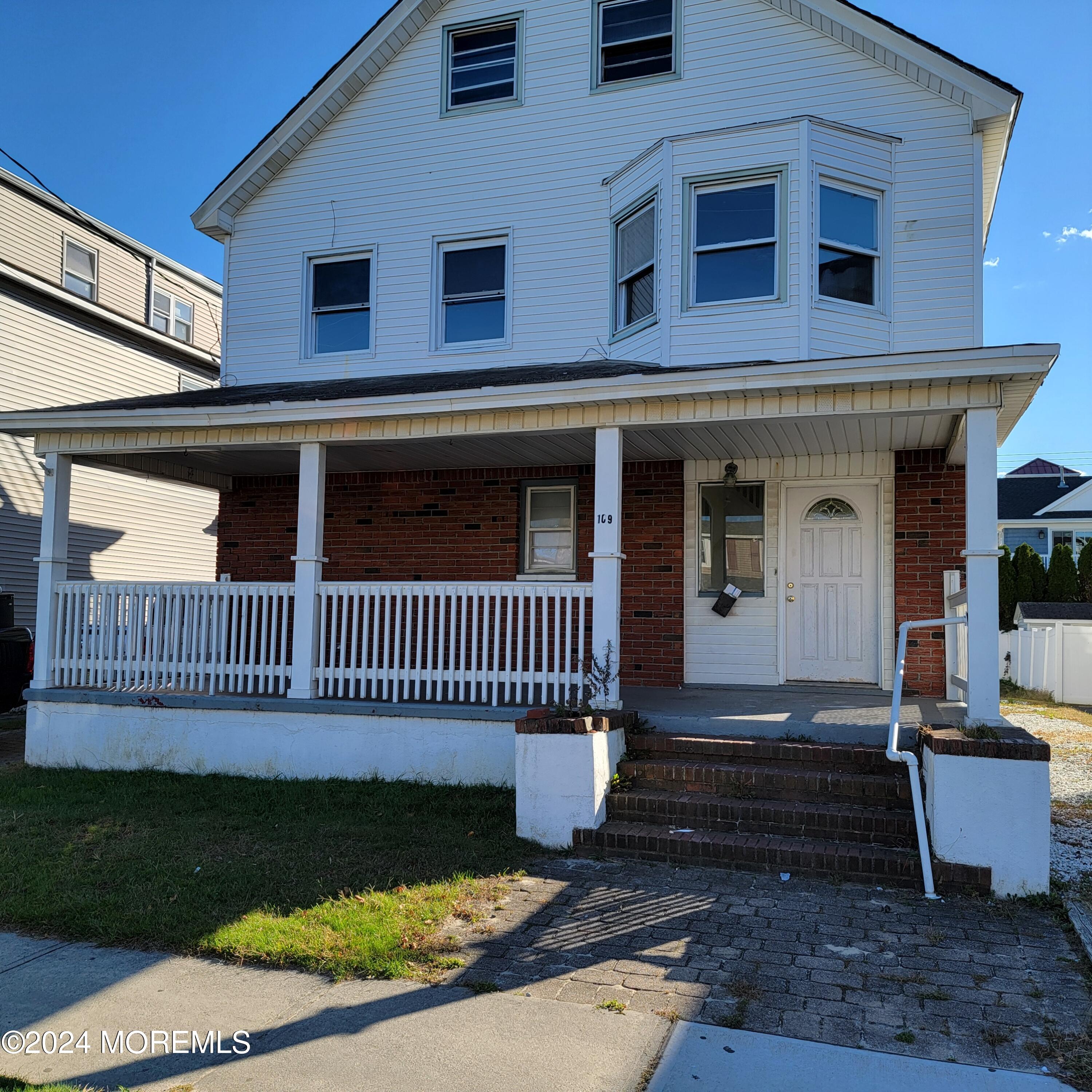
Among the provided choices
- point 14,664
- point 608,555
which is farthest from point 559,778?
point 14,664

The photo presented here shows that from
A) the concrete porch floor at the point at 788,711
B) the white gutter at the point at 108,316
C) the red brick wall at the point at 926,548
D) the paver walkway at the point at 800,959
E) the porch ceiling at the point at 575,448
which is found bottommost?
the paver walkway at the point at 800,959

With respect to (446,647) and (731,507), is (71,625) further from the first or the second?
(731,507)

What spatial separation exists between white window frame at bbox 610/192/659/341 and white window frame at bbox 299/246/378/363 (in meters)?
2.83

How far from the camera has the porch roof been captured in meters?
6.50

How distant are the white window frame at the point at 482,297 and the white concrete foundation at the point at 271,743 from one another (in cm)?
438

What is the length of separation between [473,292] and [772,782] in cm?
648

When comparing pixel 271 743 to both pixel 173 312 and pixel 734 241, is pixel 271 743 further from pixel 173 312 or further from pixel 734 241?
pixel 173 312

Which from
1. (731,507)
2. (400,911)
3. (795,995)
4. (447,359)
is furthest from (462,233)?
(795,995)

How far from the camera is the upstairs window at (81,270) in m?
16.1

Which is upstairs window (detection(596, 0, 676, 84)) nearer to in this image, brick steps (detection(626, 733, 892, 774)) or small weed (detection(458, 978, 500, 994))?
A: brick steps (detection(626, 733, 892, 774))

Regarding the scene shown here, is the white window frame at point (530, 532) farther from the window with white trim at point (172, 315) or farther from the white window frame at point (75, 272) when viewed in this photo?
the window with white trim at point (172, 315)

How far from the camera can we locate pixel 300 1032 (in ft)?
11.8

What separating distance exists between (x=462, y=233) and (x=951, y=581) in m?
6.41

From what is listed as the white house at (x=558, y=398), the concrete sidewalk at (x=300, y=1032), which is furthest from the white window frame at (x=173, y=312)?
the concrete sidewalk at (x=300, y=1032)
